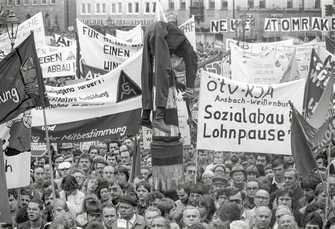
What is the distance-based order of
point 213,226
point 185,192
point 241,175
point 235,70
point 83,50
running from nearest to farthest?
point 213,226 → point 185,192 → point 241,175 → point 235,70 → point 83,50

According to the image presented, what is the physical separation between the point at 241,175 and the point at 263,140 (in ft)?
2.31

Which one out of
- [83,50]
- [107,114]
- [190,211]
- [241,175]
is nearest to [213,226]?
[190,211]

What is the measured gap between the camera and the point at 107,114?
1320 cm

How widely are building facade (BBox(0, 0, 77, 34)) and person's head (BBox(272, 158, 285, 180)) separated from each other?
85443mm

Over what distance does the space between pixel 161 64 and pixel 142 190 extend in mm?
1386

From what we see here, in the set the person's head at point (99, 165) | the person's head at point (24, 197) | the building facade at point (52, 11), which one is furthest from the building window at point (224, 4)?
the person's head at point (24, 197)

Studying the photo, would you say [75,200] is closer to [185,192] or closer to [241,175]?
[185,192]

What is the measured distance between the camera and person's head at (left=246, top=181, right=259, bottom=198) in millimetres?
11009

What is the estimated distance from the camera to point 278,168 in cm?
1307

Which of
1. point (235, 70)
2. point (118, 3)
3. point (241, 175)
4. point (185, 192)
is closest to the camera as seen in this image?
point (185, 192)

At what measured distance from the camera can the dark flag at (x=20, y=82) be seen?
10742 mm

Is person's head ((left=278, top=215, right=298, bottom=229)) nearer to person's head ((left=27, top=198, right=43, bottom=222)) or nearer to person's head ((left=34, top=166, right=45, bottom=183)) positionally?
person's head ((left=27, top=198, right=43, bottom=222))

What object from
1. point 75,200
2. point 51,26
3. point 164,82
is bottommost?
point 51,26

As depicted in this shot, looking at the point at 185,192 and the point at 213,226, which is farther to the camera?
the point at 185,192
